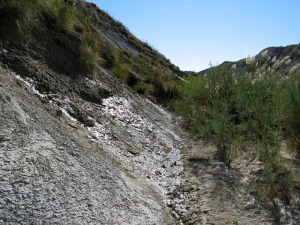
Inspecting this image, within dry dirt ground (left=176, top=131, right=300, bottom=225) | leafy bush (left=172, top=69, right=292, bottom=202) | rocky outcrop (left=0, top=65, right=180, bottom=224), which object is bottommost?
rocky outcrop (left=0, top=65, right=180, bottom=224)

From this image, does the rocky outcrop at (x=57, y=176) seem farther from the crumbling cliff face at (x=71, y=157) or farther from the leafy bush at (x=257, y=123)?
the leafy bush at (x=257, y=123)

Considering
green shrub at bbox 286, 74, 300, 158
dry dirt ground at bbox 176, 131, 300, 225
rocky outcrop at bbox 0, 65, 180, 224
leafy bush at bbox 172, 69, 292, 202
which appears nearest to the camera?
rocky outcrop at bbox 0, 65, 180, 224

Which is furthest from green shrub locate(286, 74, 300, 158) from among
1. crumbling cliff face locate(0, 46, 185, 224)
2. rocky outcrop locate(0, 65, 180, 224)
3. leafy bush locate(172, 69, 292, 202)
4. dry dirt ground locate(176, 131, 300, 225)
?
rocky outcrop locate(0, 65, 180, 224)

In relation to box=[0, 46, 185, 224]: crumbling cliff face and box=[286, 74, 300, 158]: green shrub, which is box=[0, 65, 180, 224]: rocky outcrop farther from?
box=[286, 74, 300, 158]: green shrub

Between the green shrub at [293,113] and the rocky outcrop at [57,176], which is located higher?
the green shrub at [293,113]

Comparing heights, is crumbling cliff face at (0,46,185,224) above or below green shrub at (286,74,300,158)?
below

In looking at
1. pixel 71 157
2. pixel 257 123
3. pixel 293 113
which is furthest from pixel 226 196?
pixel 293 113

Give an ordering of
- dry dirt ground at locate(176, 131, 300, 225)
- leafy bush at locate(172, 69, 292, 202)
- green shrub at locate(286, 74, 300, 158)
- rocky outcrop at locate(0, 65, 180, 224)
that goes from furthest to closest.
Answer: green shrub at locate(286, 74, 300, 158), leafy bush at locate(172, 69, 292, 202), dry dirt ground at locate(176, 131, 300, 225), rocky outcrop at locate(0, 65, 180, 224)

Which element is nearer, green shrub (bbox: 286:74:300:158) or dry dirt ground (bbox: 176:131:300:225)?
dry dirt ground (bbox: 176:131:300:225)

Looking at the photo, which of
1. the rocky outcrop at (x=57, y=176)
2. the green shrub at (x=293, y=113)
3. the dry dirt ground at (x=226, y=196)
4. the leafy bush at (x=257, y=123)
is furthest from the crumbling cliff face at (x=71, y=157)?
the green shrub at (x=293, y=113)

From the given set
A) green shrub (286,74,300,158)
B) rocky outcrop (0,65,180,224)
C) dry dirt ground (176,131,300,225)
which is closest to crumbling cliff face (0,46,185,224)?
rocky outcrop (0,65,180,224)

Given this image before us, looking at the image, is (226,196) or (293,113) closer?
(226,196)

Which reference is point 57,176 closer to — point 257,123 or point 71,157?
point 71,157

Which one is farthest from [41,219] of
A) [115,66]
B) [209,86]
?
[115,66]
